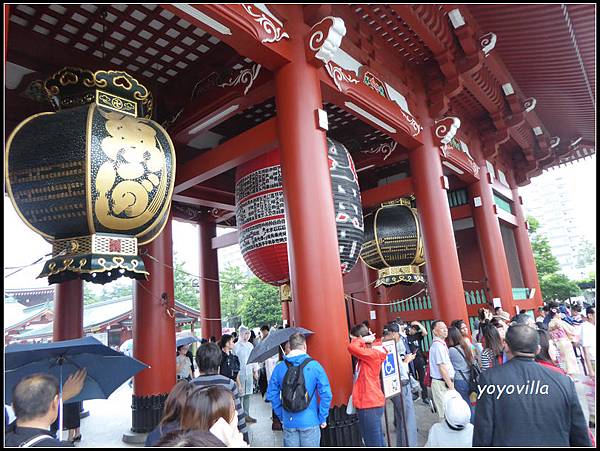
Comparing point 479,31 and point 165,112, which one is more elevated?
point 479,31

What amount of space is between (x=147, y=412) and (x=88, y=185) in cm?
366

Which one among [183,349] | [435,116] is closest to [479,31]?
[435,116]

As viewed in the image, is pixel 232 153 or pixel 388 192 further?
pixel 388 192

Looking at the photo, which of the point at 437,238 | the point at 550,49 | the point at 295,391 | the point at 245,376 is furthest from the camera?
the point at 550,49

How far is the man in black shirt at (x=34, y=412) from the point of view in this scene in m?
1.59

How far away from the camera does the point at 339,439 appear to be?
3764mm

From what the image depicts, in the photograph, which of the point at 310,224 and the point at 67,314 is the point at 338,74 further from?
the point at 67,314

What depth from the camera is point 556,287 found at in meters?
23.7

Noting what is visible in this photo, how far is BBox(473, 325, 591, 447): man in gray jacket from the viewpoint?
1.93m

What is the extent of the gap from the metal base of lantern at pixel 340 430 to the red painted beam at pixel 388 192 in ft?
14.3

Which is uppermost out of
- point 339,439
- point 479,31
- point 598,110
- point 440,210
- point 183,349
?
point 479,31

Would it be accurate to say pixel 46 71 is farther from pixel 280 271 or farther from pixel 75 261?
pixel 280 271

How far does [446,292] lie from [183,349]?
179 inches

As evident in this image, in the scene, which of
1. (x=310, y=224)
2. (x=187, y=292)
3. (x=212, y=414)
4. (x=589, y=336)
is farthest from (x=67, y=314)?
(x=187, y=292)
